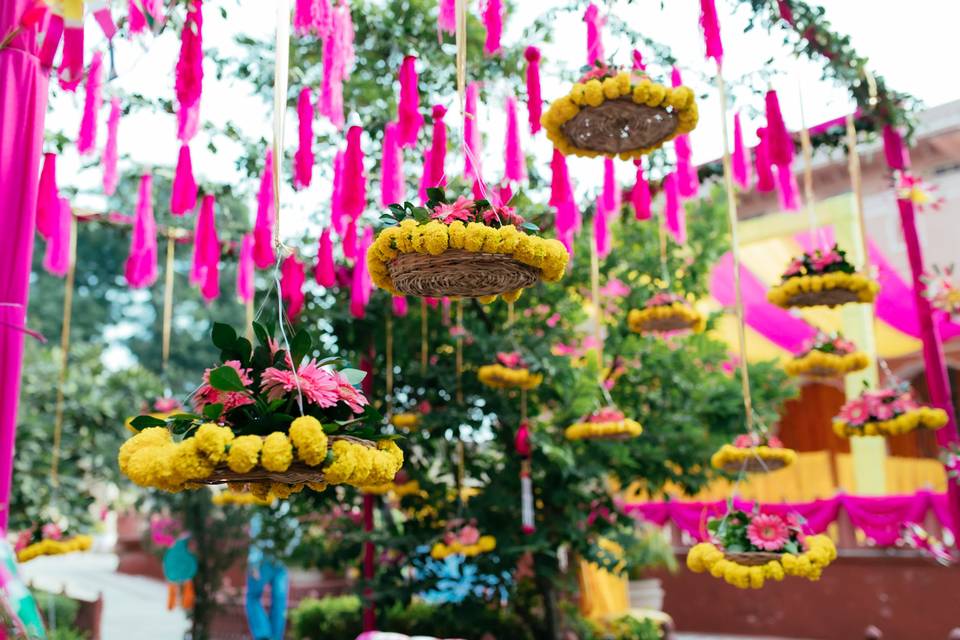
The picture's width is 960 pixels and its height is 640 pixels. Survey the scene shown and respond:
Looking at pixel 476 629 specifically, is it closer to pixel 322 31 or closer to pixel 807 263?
pixel 807 263

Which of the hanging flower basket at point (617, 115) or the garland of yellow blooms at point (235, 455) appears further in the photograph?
the hanging flower basket at point (617, 115)

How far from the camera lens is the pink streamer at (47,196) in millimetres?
3742

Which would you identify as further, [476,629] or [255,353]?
[476,629]

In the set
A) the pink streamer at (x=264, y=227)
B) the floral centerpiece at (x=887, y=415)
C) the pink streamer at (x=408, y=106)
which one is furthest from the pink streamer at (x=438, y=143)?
the floral centerpiece at (x=887, y=415)

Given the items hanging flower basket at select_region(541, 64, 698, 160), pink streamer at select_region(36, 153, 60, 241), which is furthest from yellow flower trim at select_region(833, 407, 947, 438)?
pink streamer at select_region(36, 153, 60, 241)

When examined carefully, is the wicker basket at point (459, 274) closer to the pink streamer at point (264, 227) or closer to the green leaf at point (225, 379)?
the green leaf at point (225, 379)

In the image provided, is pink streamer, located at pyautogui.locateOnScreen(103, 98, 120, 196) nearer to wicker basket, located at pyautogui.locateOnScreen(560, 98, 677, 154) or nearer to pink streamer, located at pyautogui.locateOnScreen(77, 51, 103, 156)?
pink streamer, located at pyautogui.locateOnScreen(77, 51, 103, 156)

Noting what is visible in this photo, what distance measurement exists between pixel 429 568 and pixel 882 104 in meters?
4.35

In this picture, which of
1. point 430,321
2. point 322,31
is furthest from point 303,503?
point 322,31

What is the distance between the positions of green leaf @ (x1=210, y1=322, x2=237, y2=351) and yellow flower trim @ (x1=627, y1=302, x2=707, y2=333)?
11.1ft

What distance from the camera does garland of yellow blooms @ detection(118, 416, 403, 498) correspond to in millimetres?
1752

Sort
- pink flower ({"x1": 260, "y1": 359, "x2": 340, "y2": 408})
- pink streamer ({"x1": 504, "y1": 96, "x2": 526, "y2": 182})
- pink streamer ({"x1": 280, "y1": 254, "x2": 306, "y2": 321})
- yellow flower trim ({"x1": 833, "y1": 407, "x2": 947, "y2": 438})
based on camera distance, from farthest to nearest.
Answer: pink streamer ({"x1": 280, "y1": 254, "x2": 306, "y2": 321}) → pink streamer ({"x1": 504, "y1": 96, "x2": 526, "y2": 182}) → yellow flower trim ({"x1": 833, "y1": 407, "x2": 947, "y2": 438}) → pink flower ({"x1": 260, "y1": 359, "x2": 340, "y2": 408})

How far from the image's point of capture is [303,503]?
5906 mm

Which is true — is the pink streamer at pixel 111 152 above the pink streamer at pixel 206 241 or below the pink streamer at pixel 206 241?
above
